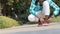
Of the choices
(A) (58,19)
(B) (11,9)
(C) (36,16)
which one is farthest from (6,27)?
(B) (11,9)

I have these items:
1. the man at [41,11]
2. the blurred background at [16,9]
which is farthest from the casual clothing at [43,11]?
the blurred background at [16,9]

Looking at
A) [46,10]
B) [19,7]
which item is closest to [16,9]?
[19,7]

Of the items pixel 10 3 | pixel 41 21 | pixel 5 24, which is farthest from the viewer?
pixel 10 3

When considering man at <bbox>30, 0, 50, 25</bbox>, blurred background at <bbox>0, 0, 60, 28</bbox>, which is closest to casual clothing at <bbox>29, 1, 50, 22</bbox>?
man at <bbox>30, 0, 50, 25</bbox>

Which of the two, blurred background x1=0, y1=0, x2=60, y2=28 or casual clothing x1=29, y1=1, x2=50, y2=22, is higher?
casual clothing x1=29, y1=1, x2=50, y2=22

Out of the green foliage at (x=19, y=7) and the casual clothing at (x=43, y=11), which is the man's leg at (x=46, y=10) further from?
the green foliage at (x=19, y=7)

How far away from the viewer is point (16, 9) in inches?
743

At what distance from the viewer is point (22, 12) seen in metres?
19.2

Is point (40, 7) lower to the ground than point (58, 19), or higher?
higher

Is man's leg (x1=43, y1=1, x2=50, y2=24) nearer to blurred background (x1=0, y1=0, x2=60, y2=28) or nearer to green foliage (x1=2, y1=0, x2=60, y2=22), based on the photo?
blurred background (x1=0, y1=0, x2=60, y2=28)

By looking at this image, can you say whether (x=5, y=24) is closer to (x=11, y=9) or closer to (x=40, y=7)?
(x=40, y=7)

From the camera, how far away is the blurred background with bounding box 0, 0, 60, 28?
17.6 meters

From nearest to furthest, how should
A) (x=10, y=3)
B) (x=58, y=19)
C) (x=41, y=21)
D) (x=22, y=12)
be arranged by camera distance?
(x=41, y=21) → (x=58, y=19) → (x=10, y=3) → (x=22, y=12)

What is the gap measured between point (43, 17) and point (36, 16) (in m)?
0.33
